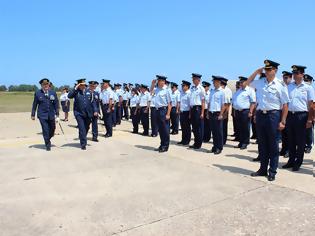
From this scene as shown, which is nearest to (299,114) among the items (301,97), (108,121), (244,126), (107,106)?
(301,97)

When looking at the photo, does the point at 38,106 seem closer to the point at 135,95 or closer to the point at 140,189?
the point at 140,189

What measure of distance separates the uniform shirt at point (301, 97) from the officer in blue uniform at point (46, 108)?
5865 millimetres

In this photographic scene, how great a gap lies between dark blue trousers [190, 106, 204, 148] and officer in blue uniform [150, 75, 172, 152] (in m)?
0.82

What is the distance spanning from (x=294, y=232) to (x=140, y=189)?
257 cm

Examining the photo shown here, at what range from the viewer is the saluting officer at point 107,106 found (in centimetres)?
1265

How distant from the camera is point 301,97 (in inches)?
293

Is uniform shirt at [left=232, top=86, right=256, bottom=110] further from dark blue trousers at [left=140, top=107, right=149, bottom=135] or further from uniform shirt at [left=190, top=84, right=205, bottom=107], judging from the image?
dark blue trousers at [left=140, top=107, right=149, bottom=135]

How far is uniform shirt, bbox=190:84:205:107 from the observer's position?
10.2 meters

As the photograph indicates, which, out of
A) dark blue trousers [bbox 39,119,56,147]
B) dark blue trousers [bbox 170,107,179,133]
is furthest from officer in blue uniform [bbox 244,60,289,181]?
dark blue trousers [bbox 170,107,179,133]

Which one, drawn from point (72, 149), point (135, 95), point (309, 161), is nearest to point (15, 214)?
point (72, 149)

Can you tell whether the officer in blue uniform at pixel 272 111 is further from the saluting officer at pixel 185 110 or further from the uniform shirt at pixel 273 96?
the saluting officer at pixel 185 110

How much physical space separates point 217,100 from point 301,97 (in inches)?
96.0

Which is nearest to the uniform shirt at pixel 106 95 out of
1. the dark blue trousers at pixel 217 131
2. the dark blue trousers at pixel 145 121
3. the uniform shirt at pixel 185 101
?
the dark blue trousers at pixel 145 121

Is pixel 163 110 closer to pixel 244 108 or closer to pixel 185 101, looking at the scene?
pixel 185 101
